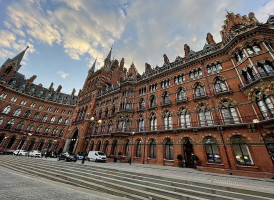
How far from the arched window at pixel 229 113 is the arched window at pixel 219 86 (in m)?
1.90

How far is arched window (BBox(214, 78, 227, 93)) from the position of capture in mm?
16438

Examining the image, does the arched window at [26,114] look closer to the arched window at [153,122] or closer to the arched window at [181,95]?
the arched window at [153,122]

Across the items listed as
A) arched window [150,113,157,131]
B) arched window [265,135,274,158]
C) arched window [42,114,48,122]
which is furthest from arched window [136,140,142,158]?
arched window [42,114,48,122]

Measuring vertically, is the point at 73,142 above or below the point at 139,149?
above

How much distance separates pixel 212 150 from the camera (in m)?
14.4

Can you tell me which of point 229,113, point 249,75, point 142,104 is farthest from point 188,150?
point 249,75

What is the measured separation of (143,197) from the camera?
5.76 meters

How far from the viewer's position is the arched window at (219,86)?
53.9 ft

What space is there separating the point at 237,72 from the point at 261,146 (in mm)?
9403

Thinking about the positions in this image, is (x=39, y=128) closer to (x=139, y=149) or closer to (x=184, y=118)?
(x=139, y=149)

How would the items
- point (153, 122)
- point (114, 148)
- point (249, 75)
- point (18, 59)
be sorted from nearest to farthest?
point (249, 75)
point (153, 122)
point (114, 148)
point (18, 59)

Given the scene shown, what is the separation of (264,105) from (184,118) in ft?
28.2

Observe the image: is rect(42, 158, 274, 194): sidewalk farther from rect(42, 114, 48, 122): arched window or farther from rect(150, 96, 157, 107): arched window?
rect(42, 114, 48, 122): arched window

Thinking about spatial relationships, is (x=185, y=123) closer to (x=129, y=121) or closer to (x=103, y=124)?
(x=129, y=121)
